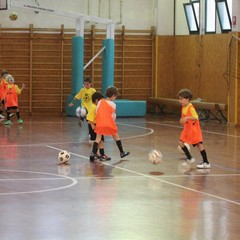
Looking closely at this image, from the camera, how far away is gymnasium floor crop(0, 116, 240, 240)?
302 inches

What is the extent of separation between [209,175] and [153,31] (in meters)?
17.5

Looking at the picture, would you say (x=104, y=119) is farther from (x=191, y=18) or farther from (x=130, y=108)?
(x=191, y=18)

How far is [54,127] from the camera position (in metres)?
21.6

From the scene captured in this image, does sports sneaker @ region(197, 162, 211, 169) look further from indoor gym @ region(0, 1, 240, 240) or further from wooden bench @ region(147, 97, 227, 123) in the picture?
wooden bench @ region(147, 97, 227, 123)

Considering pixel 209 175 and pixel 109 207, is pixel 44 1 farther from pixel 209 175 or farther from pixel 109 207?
pixel 109 207

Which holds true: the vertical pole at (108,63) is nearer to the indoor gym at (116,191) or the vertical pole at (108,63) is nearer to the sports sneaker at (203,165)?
the indoor gym at (116,191)

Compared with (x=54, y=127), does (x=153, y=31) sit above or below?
above

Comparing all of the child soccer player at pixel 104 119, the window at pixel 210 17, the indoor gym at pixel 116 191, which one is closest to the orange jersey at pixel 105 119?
the child soccer player at pixel 104 119

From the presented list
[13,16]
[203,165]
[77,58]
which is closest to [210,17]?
[77,58]

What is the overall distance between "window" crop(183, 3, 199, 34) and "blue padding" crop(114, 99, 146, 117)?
3.53 metres

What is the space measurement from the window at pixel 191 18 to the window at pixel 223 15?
1676 mm

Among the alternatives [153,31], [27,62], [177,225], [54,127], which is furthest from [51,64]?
[177,225]

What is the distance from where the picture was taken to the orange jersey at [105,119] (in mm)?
13677

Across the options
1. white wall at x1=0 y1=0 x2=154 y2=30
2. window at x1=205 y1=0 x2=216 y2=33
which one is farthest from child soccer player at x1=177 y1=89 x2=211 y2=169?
white wall at x1=0 y1=0 x2=154 y2=30
